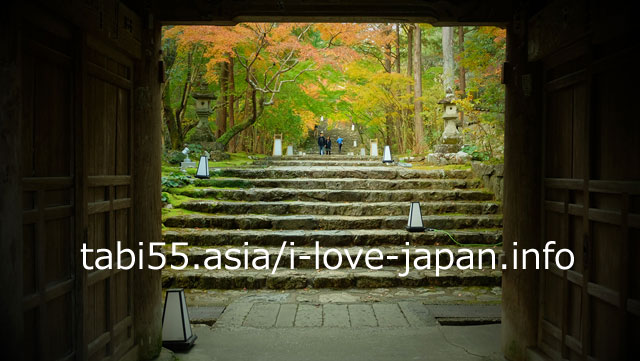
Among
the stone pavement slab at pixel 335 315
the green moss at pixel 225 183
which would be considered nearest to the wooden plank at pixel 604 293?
the stone pavement slab at pixel 335 315

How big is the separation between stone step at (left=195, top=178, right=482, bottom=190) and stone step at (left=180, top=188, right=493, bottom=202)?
407 millimetres

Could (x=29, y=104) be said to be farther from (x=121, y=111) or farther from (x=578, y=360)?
(x=578, y=360)

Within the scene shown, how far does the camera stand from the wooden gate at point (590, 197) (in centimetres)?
245

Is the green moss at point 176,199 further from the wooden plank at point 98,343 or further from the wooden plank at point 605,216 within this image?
the wooden plank at point 605,216

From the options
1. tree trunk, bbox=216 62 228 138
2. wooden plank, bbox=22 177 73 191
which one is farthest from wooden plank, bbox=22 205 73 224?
tree trunk, bbox=216 62 228 138

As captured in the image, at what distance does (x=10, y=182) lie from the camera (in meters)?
2.05

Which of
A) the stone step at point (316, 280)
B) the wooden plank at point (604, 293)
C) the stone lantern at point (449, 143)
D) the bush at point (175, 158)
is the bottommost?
the stone step at point (316, 280)

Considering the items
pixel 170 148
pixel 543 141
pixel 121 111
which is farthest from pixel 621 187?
pixel 170 148

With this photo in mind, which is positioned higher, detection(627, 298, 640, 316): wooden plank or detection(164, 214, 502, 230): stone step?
detection(627, 298, 640, 316): wooden plank

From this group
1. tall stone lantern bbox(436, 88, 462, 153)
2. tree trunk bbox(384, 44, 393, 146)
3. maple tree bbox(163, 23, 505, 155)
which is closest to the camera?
maple tree bbox(163, 23, 505, 155)

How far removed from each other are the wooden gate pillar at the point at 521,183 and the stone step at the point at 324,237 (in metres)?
3.68

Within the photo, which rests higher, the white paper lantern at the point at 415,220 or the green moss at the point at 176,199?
the green moss at the point at 176,199

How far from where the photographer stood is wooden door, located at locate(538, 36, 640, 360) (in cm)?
245

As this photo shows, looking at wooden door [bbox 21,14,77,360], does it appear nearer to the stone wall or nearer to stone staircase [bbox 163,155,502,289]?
stone staircase [bbox 163,155,502,289]
